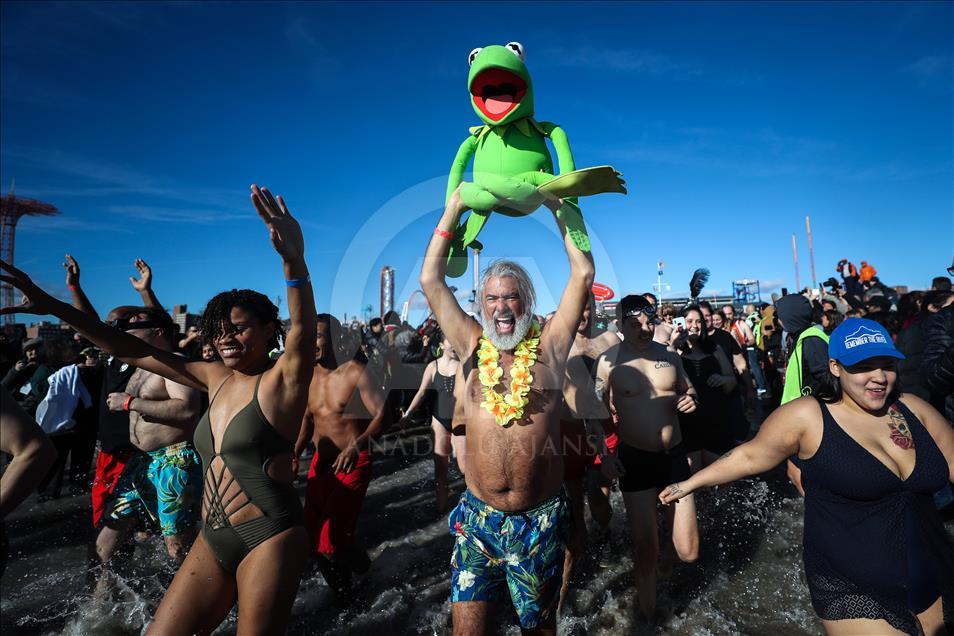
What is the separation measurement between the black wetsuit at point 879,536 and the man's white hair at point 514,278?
1.49 meters

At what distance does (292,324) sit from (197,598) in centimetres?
123

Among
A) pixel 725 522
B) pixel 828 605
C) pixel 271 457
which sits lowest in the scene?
pixel 725 522

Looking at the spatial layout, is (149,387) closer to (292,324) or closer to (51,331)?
(292,324)

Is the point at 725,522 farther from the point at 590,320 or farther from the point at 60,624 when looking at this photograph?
the point at 60,624

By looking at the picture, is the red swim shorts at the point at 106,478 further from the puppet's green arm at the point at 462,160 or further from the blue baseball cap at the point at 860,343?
the blue baseball cap at the point at 860,343

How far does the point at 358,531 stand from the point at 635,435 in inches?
134

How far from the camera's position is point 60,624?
3.84m

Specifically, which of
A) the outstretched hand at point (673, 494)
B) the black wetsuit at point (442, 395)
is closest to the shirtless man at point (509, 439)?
the outstretched hand at point (673, 494)

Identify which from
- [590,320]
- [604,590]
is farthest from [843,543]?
[590,320]

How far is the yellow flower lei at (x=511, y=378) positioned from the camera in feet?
8.42

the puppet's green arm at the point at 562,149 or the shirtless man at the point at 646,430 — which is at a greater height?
the puppet's green arm at the point at 562,149

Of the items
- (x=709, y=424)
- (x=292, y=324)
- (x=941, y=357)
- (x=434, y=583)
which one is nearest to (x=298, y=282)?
(x=292, y=324)

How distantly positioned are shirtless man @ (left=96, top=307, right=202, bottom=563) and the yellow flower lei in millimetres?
2241

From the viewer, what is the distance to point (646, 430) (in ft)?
12.8
